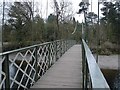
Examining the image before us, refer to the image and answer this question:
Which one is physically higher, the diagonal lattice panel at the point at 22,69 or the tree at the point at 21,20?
the tree at the point at 21,20

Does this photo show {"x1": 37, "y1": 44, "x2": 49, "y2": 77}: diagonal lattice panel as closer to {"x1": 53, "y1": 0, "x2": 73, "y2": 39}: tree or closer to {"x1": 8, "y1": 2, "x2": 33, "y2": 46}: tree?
{"x1": 8, "y1": 2, "x2": 33, "y2": 46}: tree

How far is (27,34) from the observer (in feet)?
34.6

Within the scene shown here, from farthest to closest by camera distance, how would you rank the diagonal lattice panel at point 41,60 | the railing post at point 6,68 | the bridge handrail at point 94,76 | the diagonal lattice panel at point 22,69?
the diagonal lattice panel at point 41,60, the diagonal lattice panel at point 22,69, the railing post at point 6,68, the bridge handrail at point 94,76

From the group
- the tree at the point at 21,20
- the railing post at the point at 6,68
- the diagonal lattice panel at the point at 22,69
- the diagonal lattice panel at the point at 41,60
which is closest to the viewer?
the railing post at the point at 6,68

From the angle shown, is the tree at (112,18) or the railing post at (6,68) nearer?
the railing post at (6,68)

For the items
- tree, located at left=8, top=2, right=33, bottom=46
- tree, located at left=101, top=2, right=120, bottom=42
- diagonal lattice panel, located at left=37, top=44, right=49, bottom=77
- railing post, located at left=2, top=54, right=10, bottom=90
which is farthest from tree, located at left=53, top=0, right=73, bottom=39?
railing post, located at left=2, top=54, right=10, bottom=90

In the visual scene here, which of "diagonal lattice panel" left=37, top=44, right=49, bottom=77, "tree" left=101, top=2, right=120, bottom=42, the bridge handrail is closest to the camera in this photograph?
the bridge handrail

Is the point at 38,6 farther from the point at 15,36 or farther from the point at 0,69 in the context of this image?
the point at 0,69

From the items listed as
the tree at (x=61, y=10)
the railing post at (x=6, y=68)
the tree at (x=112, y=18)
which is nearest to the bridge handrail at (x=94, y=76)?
the railing post at (x=6, y=68)

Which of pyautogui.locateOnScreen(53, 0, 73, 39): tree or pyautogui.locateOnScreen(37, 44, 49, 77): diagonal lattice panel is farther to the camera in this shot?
pyautogui.locateOnScreen(53, 0, 73, 39): tree

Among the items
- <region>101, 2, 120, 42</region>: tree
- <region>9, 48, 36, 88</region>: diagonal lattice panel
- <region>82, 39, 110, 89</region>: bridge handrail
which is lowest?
<region>9, 48, 36, 88</region>: diagonal lattice panel

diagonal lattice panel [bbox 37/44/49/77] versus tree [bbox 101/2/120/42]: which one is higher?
tree [bbox 101/2/120/42]

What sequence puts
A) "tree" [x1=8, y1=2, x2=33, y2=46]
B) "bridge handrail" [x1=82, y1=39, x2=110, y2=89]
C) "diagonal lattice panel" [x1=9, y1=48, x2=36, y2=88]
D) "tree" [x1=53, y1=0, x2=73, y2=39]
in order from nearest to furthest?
"bridge handrail" [x1=82, y1=39, x2=110, y2=89] → "diagonal lattice panel" [x1=9, y1=48, x2=36, y2=88] → "tree" [x1=8, y1=2, x2=33, y2=46] → "tree" [x1=53, y1=0, x2=73, y2=39]

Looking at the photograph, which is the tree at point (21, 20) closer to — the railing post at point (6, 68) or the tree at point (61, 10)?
the tree at point (61, 10)
